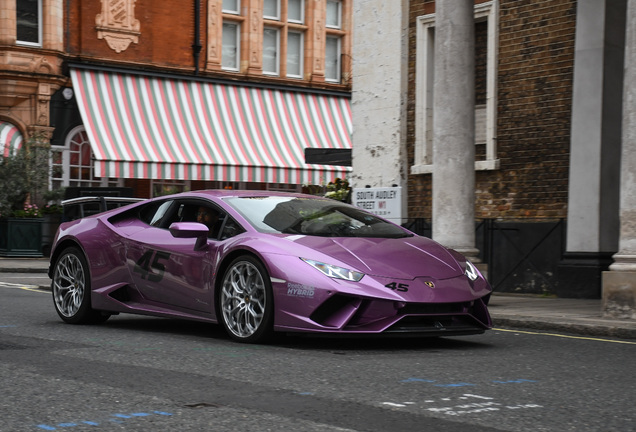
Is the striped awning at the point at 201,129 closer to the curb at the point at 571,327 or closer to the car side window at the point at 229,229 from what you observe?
the curb at the point at 571,327

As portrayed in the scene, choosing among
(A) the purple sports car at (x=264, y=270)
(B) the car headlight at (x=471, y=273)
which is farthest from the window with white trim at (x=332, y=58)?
(B) the car headlight at (x=471, y=273)

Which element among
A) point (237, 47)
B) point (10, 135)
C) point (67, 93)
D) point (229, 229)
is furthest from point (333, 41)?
point (229, 229)

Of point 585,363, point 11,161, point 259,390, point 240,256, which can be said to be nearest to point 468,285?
point 585,363

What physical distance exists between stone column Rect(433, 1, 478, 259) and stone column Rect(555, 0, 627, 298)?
201 centimetres

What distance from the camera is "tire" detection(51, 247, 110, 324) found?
989 centimetres

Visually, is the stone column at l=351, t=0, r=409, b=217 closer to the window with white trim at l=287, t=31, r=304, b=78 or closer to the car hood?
the car hood

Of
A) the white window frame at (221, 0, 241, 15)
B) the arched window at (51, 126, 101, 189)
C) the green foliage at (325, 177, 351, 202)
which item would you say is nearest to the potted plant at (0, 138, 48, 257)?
the arched window at (51, 126, 101, 189)

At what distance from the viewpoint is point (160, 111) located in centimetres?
3036

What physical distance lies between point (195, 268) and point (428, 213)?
9.35 metres

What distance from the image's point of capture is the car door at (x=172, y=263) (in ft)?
28.6

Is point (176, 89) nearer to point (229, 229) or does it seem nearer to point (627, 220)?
point (627, 220)

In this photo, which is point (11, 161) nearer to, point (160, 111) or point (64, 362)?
point (160, 111)

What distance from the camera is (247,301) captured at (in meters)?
A: 8.24

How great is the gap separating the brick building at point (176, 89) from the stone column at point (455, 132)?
52.4 feet
